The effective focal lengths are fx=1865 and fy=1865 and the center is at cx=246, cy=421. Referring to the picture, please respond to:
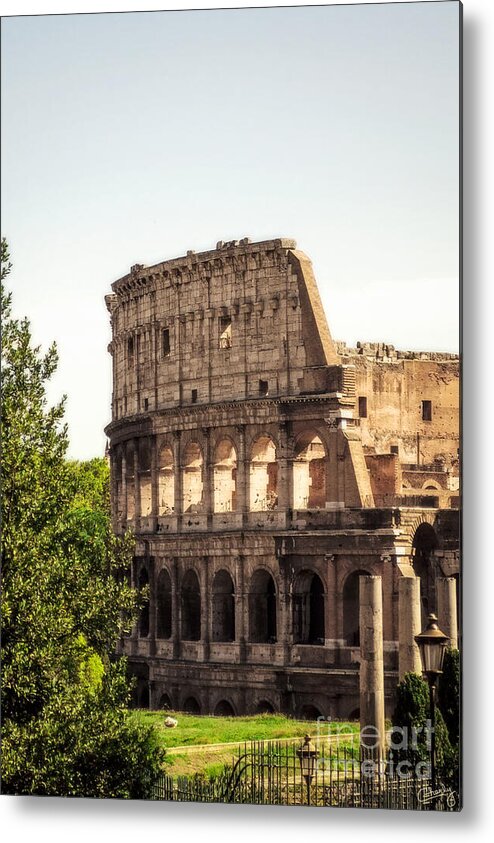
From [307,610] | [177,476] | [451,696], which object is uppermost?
[177,476]


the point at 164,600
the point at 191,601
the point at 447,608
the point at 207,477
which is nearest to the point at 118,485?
the point at 164,600

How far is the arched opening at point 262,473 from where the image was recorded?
37.2 metres

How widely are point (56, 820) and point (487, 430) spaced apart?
22.3 feet

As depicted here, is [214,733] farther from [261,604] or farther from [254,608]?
[261,604]

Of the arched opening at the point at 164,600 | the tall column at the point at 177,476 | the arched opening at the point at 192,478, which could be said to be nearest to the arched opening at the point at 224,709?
the arched opening at the point at 164,600

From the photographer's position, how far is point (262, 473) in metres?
37.6

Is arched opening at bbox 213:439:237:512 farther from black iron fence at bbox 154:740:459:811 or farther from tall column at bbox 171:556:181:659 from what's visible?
black iron fence at bbox 154:740:459:811

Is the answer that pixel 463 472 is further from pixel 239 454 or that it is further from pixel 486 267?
pixel 239 454

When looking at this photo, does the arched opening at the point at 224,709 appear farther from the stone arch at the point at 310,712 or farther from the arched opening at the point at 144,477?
the arched opening at the point at 144,477

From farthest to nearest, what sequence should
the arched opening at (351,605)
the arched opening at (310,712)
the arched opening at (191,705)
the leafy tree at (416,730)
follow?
1. the arched opening at (191,705)
2. the arched opening at (351,605)
3. the arched opening at (310,712)
4. the leafy tree at (416,730)

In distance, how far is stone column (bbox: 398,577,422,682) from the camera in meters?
25.9

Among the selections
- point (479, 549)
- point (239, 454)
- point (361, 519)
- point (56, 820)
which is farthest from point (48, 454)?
point (239, 454)
